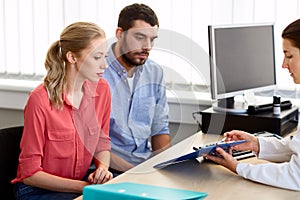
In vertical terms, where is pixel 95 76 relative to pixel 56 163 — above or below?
above

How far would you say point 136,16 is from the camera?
1842 mm

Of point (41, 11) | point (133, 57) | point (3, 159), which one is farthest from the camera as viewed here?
point (41, 11)

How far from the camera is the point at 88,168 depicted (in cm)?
216

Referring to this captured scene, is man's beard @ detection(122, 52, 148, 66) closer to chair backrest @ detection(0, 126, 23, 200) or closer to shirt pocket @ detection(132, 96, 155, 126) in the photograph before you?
shirt pocket @ detection(132, 96, 155, 126)

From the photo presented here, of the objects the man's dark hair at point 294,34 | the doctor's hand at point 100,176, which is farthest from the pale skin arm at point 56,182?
the man's dark hair at point 294,34

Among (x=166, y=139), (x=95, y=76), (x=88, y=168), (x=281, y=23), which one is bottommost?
(x=88, y=168)

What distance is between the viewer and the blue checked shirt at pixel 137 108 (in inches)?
65.0

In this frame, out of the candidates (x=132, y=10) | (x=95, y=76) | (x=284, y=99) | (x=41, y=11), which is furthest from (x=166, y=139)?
(x=41, y=11)

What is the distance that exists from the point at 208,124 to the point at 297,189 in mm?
745

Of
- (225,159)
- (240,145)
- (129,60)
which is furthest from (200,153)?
(129,60)

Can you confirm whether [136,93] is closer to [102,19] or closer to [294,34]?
[294,34]

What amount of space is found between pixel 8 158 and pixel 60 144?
19 cm

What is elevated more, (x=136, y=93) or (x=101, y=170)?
(x=136, y=93)

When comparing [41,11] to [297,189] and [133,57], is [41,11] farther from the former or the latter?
[297,189]
